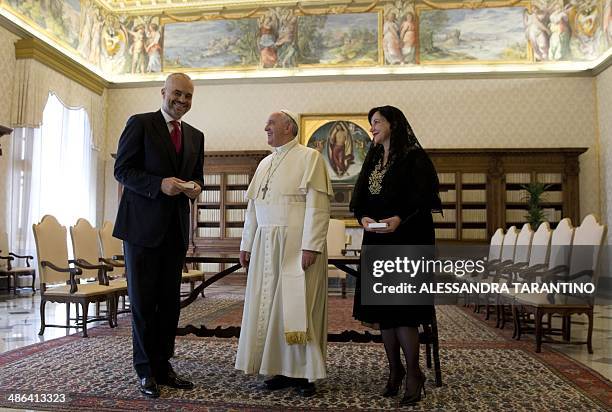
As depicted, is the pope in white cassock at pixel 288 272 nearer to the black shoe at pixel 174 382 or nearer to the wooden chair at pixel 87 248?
the black shoe at pixel 174 382

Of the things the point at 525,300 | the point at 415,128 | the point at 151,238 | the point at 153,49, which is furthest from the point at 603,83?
the point at 151,238

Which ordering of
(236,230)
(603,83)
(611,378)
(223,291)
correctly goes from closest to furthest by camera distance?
1. (611,378)
2. (223,291)
3. (603,83)
4. (236,230)

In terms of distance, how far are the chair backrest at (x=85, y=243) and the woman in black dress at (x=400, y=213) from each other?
15.2 ft

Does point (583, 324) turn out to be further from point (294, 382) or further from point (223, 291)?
point (223, 291)

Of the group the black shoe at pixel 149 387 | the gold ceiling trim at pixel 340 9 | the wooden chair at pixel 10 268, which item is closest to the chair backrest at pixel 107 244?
the wooden chair at pixel 10 268

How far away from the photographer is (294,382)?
3.30 meters

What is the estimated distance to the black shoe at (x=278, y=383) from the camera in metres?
3.27

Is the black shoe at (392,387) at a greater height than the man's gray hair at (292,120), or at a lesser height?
lesser

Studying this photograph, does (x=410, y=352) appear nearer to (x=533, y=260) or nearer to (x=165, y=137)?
(x=165, y=137)

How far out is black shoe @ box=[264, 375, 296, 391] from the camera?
3.27 meters

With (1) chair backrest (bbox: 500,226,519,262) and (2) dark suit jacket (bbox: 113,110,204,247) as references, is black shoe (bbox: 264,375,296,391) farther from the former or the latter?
(1) chair backrest (bbox: 500,226,519,262)

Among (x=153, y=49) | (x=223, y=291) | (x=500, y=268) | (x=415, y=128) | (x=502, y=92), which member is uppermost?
(x=153, y=49)

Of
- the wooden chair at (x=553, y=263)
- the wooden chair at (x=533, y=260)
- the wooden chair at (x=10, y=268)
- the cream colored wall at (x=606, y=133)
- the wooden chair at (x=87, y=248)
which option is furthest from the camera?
the cream colored wall at (x=606, y=133)

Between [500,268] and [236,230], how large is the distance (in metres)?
6.76
